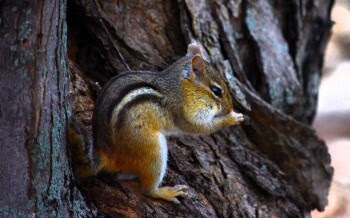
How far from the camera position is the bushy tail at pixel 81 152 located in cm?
289

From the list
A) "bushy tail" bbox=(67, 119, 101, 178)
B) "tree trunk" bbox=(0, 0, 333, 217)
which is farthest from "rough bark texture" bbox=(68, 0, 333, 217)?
"bushy tail" bbox=(67, 119, 101, 178)

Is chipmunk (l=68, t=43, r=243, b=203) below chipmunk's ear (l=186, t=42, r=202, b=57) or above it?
below

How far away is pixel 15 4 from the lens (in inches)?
92.4

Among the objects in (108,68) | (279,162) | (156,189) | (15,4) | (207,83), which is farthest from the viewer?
(279,162)

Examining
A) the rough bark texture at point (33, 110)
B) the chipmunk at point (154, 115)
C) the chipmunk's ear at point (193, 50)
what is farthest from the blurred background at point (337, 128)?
the rough bark texture at point (33, 110)

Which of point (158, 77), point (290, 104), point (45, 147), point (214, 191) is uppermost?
point (290, 104)

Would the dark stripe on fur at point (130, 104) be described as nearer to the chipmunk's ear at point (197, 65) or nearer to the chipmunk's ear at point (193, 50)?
the chipmunk's ear at point (197, 65)

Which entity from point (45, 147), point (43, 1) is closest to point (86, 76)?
point (45, 147)

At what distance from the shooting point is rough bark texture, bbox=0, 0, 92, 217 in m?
2.41

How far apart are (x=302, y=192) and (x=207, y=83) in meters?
1.16

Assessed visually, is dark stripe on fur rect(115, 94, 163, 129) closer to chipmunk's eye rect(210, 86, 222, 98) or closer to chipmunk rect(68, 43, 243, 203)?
chipmunk rect(68, 43, 243, 203)

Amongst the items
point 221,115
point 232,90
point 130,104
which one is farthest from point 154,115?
point 232,90

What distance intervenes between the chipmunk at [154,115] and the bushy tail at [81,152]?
2 cm

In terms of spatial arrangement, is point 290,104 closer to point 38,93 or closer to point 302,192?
point 302,192
